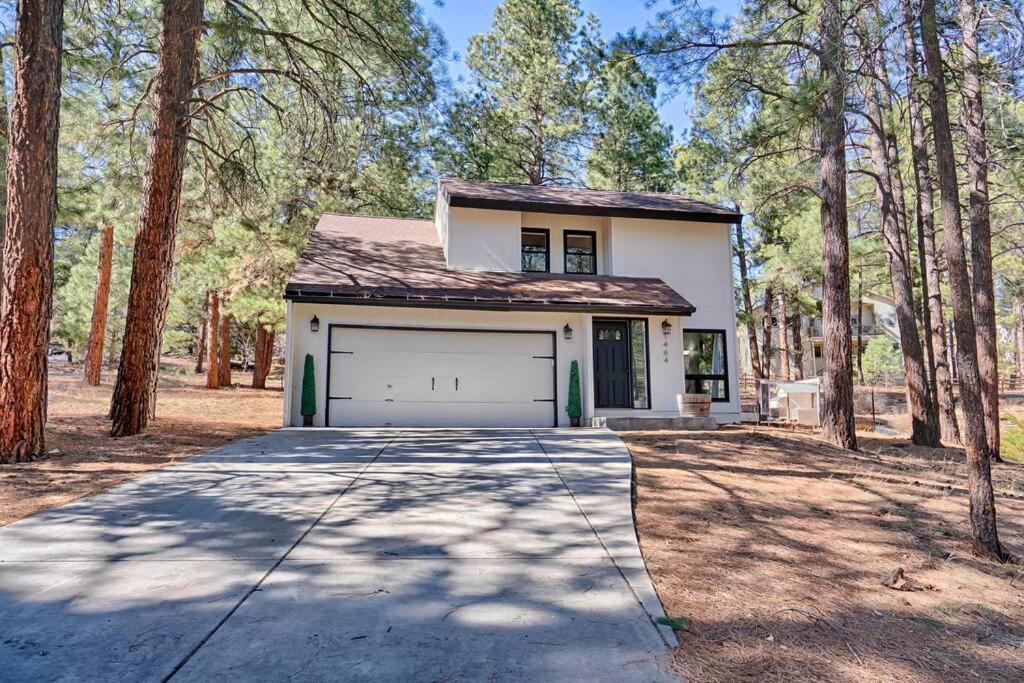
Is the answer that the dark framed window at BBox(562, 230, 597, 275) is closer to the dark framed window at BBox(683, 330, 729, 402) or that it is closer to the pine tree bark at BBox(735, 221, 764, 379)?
the dark framed window at BBox(683, 330, 729, 402)

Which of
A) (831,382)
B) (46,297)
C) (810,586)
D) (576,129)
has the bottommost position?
(810,586)

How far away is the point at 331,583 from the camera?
10.8ft

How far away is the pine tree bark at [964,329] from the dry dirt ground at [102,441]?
308 inches

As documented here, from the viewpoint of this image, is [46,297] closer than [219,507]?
No

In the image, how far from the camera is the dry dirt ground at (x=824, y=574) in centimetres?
275

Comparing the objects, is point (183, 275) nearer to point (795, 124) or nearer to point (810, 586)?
point (795, 124)

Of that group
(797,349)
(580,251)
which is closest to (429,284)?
(580,251)

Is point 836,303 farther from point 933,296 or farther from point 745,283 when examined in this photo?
point 745,283

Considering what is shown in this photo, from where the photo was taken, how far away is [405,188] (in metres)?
17.8

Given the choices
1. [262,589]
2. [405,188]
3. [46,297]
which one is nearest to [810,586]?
[262,589]

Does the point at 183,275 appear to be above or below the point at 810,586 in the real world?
above

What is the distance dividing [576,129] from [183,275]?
15027mm

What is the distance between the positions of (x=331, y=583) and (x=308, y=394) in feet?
25.2

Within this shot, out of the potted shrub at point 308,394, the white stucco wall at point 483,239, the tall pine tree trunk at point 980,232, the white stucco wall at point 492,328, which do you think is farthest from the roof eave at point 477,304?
the tall pine tree trunk at point 980,232
